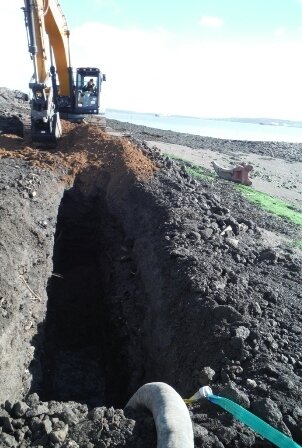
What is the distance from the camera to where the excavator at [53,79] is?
10133mm

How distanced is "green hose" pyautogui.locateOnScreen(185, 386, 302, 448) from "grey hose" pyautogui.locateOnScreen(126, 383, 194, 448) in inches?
17.7

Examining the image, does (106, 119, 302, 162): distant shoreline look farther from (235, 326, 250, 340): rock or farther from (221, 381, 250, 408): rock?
(221, 381, 250, 408): rock

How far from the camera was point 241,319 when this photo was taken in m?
4.96

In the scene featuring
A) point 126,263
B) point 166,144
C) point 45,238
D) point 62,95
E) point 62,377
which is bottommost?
point 62,377

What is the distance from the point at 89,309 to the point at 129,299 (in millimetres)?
2164

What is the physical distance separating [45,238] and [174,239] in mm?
2250

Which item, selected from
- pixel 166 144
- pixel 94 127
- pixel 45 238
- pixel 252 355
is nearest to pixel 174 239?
pixel 45 238

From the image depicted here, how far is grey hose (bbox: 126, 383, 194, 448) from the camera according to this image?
2.88 metres

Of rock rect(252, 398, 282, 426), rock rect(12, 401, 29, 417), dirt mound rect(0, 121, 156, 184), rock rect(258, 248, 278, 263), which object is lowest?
rock rect(12, 401, 29, 417)

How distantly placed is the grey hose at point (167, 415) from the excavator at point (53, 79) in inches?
343

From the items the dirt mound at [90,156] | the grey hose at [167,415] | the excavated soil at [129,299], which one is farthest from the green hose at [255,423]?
the dirt mound at [90,156]

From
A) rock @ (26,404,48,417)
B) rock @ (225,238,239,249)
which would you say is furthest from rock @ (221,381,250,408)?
rock @ (225,238,239,249)

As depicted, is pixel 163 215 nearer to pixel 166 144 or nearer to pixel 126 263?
pixel 126 263

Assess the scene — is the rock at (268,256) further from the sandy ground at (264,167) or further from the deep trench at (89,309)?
the sandy ground at (264,167)
